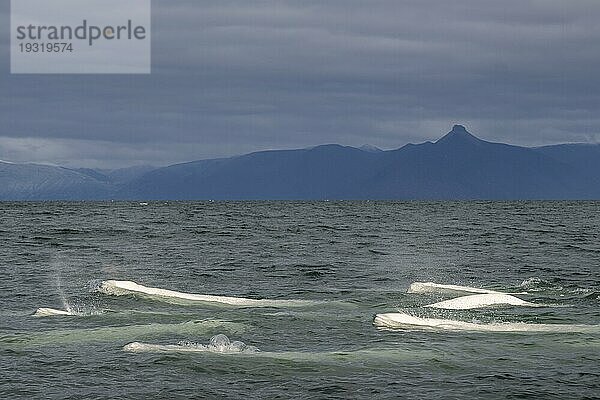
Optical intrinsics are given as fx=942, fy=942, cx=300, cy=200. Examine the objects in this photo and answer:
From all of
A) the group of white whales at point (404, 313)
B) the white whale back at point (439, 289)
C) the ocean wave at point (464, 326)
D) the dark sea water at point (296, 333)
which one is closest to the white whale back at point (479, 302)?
the group of white whales at point (404, 313)

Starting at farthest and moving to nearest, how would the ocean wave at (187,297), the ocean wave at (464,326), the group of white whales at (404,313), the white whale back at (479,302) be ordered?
the ocean wave at (187,297) < the white whale back at (479,302) < the ocean wave at (464,326) < the group of white whales at (404,313)

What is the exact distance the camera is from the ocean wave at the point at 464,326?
88.8 feet

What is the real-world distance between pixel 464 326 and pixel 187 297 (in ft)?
38.0

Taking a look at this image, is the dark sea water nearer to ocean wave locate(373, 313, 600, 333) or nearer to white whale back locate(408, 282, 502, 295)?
ocean wave locate(373, 313, 600, 333)

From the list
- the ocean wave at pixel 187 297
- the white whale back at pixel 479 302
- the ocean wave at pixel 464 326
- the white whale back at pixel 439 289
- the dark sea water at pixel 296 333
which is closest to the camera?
the dark sea water at pixel 296 333

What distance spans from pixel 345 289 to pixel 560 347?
1650 centimetres

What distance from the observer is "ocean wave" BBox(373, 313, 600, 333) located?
27.1m

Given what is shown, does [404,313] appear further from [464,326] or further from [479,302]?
[464,326]

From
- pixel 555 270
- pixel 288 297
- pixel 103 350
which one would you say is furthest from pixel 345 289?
pixel 103 350

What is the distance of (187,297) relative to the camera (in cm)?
3478

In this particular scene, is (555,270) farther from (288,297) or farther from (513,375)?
(513,375)

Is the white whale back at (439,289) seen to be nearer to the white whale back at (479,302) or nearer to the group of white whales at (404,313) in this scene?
the group of white whales at (404,313)

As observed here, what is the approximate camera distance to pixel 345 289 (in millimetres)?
40406

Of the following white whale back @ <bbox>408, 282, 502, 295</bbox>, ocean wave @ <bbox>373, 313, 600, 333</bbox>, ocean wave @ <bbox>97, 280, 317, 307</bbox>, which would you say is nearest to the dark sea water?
ocean wave @ <bbox>373, 313, 600, 333</bbox>
